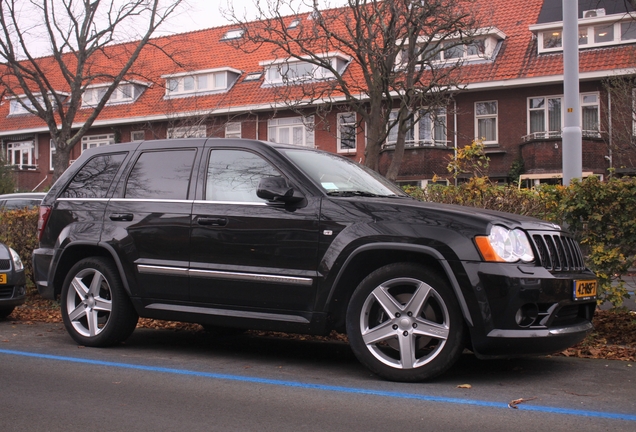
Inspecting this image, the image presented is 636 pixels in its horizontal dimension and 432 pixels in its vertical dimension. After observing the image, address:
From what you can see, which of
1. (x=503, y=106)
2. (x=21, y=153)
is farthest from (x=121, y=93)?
(x=503, y=106)

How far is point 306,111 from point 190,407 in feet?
89.0

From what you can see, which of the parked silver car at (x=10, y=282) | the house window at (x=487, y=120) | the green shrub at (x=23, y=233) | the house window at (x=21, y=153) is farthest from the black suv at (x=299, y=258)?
the house window at (x=21, y=153)

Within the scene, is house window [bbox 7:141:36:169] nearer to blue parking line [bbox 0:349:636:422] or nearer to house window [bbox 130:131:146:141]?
house window [bbox 130:131:146:141]

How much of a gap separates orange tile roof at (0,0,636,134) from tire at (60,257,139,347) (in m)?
14.8

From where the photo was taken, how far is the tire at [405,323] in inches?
207

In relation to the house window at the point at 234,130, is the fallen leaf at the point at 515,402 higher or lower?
lower

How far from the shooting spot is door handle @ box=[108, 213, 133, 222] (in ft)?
22.2

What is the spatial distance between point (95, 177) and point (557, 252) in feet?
14.6

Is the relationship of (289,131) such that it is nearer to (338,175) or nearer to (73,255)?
(73,255)

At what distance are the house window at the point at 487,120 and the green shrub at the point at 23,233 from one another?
67.8 feet

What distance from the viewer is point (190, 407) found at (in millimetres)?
4793

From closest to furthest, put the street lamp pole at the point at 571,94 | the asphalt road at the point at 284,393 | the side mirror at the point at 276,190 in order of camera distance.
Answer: the asphalt road at the point at 284,393, the side mirror at the point at 276,190, the street lamp pole at the point at 571,94

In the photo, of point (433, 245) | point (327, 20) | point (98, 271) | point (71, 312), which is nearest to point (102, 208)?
point (98, 271)

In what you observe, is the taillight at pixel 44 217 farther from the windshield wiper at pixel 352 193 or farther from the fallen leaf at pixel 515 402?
the fallen leaf at pixel 515 402
